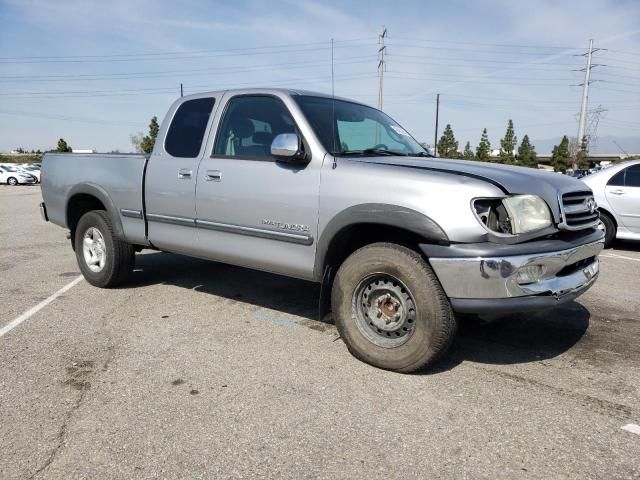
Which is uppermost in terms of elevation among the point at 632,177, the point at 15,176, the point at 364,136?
the point at 364,136

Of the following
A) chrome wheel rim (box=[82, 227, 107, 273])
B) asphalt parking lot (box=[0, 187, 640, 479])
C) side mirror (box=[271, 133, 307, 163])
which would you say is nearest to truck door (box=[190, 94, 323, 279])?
side mirror (box=[271, 133, 307, 163])

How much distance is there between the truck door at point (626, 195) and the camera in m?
8.31

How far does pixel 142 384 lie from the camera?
10.8 feet

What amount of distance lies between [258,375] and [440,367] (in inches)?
50.6

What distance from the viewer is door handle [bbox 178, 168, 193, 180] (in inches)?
180

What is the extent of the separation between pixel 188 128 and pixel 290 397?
2850mm

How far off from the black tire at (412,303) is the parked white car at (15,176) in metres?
36.7

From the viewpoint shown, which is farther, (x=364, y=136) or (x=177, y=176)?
(x=177, y=176)

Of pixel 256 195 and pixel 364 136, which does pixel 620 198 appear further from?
pixel 256 195

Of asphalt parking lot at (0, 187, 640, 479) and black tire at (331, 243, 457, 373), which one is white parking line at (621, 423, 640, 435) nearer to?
asphalt parking lot at (0, 187, 640, 479)

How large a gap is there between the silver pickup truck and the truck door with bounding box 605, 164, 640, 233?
534 centimetres

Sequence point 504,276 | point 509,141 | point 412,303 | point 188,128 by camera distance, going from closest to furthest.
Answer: point 504,276 < point 412,303 < point 188,128 < point 509,141

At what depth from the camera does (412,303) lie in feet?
11.2

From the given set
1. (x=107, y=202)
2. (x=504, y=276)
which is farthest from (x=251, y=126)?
(x=504, y=276)
